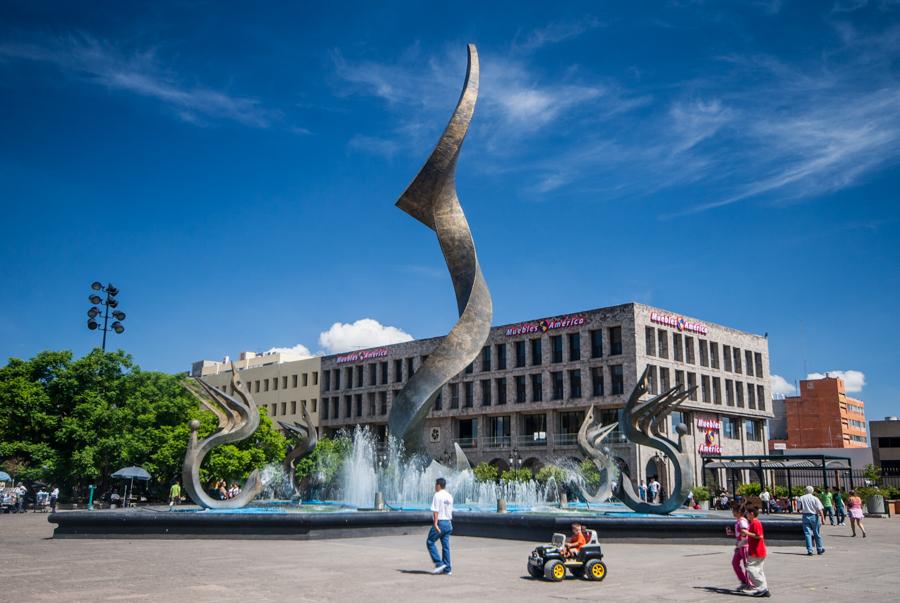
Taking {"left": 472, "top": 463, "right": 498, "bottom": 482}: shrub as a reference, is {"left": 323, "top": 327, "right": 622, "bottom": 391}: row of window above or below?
above

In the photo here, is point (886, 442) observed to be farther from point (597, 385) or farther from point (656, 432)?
point (656, 432)

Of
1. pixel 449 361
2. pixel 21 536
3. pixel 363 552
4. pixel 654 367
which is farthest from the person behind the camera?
pixel 654 367

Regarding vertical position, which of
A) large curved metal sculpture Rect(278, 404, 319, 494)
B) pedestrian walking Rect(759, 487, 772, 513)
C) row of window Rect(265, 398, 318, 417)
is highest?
row of window Rect(265, 398, 318, 417)

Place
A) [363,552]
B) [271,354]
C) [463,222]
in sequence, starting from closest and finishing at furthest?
[363,552], [463,222], [271,354]

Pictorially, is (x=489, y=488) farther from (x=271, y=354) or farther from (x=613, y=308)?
(x=271, y=354)

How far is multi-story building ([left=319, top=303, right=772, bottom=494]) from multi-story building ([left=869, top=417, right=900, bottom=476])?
9160 mm

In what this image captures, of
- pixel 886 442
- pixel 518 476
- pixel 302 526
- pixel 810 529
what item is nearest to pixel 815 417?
pixel 886 442

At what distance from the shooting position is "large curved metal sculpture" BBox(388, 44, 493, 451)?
2191 centimetres

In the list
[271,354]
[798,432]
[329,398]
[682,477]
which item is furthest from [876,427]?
[271,354]

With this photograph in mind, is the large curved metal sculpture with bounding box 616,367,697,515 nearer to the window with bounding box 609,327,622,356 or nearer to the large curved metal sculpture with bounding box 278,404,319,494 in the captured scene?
the large curved metal sculpture with bounding box 278,404,319,494

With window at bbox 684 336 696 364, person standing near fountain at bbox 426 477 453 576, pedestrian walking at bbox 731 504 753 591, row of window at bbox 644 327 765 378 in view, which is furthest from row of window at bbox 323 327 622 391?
pedestrian walking at bbox 731 504 753 591

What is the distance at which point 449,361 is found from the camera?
2214cm

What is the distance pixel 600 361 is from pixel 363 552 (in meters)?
39.0

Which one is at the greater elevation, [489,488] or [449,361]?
[449,361]
